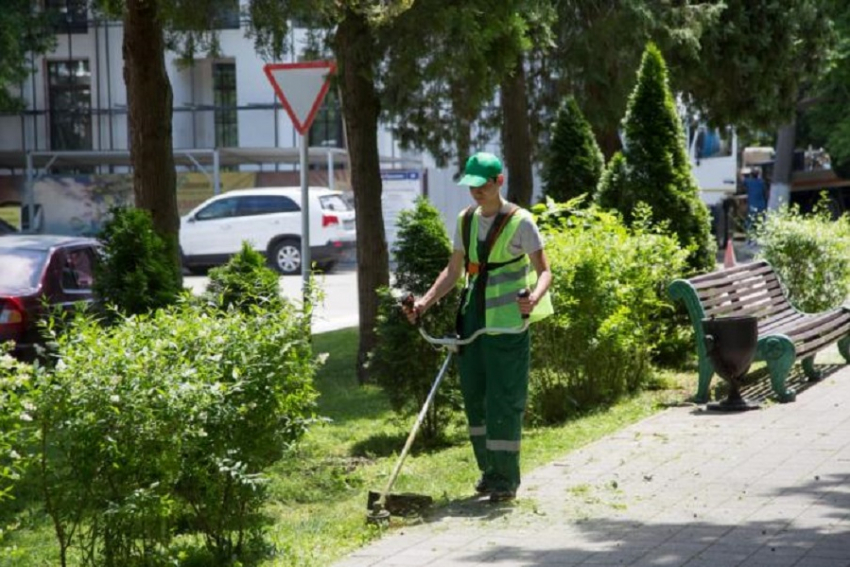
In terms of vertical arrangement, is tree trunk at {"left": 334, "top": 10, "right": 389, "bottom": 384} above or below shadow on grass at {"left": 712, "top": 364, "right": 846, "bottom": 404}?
above

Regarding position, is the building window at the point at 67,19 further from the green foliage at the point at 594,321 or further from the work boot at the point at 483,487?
the work boot at the point at 483,487

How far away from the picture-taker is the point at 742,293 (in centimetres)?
1207

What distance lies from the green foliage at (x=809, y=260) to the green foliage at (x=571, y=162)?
1.95m

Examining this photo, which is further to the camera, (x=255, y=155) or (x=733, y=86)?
(x=255, y=155)

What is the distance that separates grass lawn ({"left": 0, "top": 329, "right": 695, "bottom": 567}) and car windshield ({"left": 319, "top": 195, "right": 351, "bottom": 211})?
19.3 meters

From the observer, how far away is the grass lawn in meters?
7.07

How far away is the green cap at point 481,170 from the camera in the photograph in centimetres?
768

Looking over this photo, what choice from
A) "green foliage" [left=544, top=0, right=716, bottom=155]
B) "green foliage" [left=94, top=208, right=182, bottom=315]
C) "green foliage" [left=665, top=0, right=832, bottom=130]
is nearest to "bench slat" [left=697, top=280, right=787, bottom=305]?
"green foliage" [left=94, top=208, right=182, bottom=315]

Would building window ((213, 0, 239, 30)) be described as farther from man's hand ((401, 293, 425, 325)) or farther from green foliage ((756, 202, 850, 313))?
green foliage ((756, 202, 850, 313))

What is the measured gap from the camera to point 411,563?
648 cm

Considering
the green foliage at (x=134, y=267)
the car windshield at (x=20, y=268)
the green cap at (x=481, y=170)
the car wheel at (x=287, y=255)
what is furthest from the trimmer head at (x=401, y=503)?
the car wheel at (x=287, y=255)

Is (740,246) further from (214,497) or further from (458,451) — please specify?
(214,497)

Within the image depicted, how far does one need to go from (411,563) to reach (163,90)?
6823mm

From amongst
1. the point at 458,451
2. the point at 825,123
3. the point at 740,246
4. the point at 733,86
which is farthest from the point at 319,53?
the point at 825,123
